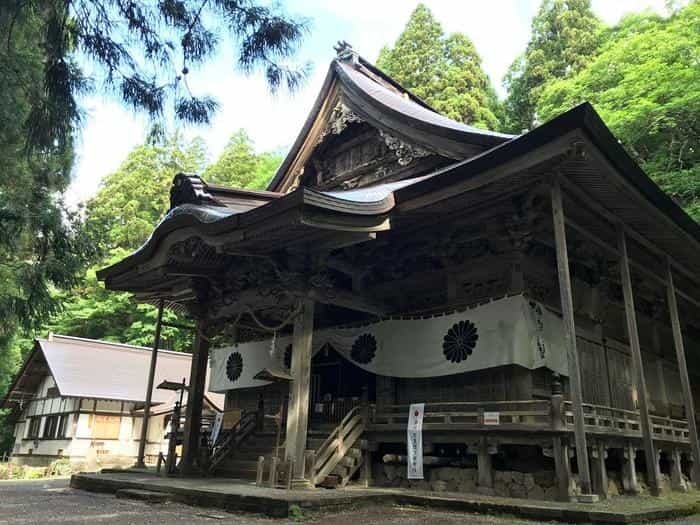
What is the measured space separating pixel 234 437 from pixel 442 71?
79.0 feet

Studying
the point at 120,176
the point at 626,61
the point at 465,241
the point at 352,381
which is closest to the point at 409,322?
the point at 465,241

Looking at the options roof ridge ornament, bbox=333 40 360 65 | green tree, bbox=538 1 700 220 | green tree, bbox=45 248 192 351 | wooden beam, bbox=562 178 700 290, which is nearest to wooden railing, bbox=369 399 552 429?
wooden beam, bbox=562 178 700 290

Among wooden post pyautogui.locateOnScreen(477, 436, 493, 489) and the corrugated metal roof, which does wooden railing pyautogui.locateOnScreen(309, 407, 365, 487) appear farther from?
the corrugated metal roof

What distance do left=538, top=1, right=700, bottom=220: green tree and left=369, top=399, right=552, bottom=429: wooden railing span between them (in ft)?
38.0

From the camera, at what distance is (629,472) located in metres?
8.80

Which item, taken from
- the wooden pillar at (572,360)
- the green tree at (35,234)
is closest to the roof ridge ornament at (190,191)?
the green tree at (35,234)

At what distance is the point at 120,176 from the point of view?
116 ft

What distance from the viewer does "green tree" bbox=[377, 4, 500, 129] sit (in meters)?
27.9

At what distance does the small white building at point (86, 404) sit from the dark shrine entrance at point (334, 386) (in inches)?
496

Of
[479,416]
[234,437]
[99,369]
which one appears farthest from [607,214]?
[99,369]

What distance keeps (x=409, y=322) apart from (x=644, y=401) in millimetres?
3864

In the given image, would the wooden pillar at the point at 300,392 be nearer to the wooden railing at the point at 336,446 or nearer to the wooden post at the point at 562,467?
the wooden railing at the point at 336,446

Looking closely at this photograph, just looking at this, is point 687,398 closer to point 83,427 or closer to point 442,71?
point 83,427

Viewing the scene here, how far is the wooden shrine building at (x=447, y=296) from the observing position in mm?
7754
